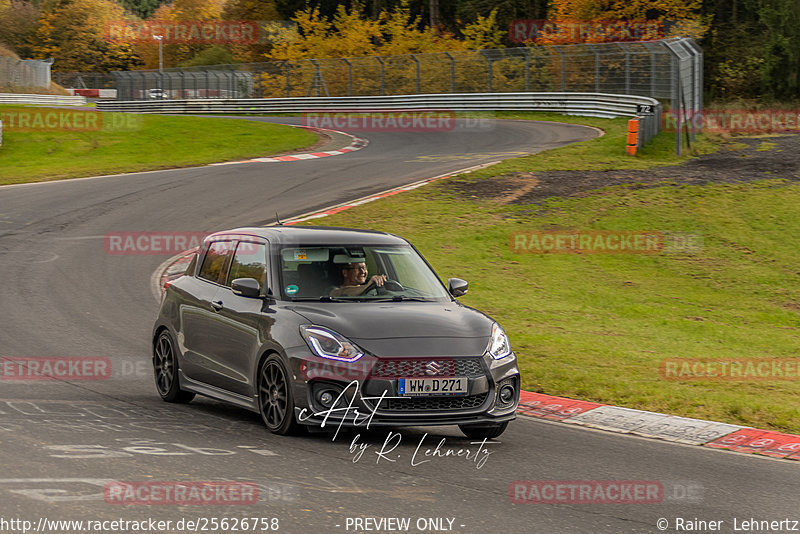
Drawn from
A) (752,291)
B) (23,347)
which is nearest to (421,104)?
(752,291)

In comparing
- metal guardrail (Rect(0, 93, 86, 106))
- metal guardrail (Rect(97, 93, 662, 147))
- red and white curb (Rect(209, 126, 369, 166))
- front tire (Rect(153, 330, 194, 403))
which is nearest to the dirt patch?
metal guardrail (Rect(97, 93, 662, 147))

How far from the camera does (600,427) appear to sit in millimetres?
9102

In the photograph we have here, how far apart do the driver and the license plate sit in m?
1.27

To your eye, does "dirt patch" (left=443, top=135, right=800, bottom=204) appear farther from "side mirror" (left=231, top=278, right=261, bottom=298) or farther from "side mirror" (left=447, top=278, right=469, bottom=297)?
"side mirror" (left=231, top=278, right=261, bottom=298)

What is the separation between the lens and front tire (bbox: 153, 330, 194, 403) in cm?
968

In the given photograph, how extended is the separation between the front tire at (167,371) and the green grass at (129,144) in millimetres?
20432

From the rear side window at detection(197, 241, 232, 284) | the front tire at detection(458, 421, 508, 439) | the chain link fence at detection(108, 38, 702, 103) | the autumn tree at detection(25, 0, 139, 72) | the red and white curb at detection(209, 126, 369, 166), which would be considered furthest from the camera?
the autumn tree at detection(25, 0, 139, 72)

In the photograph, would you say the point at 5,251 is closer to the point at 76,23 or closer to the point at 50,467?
the point at 50,467

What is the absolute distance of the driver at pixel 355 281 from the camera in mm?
8680

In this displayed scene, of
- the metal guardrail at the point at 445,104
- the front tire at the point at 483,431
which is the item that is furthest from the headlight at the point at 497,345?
the metal guardrail at the point at 445,104

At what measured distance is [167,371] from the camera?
→ 9852 millimetres

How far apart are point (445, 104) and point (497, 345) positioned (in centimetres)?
4404
